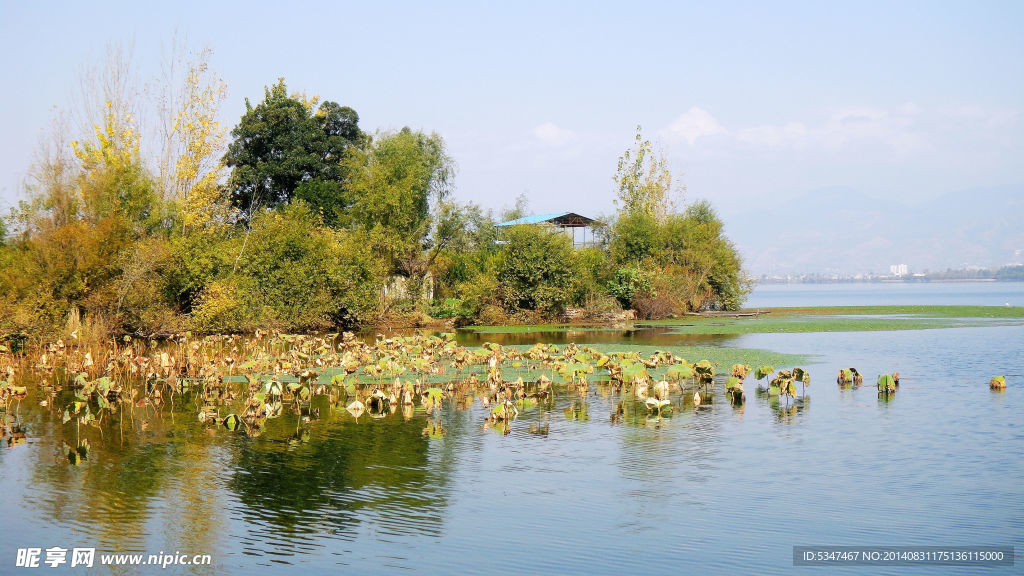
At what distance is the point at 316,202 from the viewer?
Answer: 1864 inches

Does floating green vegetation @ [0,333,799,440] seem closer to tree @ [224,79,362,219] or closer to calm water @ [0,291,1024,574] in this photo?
calm water @ [0,291,1024,574]

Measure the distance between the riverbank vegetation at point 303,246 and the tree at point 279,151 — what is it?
112 millimetres

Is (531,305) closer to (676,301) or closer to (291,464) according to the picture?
(676,301)

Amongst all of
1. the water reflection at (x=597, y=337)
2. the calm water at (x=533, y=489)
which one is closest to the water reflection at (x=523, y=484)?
the calm water at (x=533, y=489)

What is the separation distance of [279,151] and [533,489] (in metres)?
43.6

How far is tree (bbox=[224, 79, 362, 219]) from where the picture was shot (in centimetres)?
4956

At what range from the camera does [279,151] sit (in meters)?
50.4

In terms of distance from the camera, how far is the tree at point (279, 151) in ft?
163

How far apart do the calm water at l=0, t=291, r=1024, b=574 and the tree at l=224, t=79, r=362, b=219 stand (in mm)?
35464

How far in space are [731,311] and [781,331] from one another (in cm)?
1523

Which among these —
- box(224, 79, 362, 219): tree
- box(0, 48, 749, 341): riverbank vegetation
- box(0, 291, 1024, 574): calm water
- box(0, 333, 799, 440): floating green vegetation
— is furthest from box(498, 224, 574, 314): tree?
box(0, 291, 1024, 574): calm water

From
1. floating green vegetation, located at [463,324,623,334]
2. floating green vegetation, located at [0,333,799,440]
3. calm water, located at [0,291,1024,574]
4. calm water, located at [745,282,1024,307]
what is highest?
calm water, located at [745,282,1024,307]

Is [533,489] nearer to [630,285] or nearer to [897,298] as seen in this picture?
[630,285]

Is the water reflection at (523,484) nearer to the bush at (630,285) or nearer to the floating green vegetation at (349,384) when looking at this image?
the floating green vegetation at (349,384)
